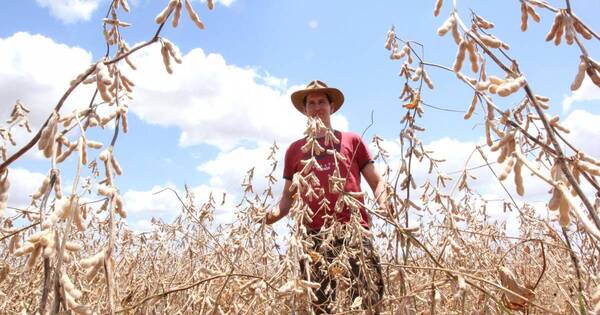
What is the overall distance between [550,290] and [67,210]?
12.4 ft

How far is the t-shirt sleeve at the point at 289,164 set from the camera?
4074mm

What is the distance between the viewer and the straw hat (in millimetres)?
4180

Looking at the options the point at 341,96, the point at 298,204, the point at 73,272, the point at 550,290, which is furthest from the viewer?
the point at 341,96

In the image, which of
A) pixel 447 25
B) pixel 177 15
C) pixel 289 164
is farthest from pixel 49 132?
pixel 289 164

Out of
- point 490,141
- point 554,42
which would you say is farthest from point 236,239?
point 554,42

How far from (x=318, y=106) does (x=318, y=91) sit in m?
0.22

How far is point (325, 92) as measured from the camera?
4344 mm

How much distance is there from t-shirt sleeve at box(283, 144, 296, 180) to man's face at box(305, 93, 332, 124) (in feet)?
1.29

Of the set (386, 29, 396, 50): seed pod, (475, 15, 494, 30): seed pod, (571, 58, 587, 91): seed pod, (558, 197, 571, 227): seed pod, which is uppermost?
(386, 29, 396, 50): seed pod

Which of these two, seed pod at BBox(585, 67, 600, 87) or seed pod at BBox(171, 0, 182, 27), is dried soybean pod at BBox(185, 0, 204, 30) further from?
seed pod at BBox(585, 67, 600, 87)

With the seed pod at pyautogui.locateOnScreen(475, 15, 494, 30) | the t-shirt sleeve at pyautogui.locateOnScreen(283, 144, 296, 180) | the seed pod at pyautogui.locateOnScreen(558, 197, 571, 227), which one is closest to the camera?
the seed pod at pyautogui.locateOnScreen(558, 197, 571, 227)

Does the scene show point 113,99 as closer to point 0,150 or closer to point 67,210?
point 67,210

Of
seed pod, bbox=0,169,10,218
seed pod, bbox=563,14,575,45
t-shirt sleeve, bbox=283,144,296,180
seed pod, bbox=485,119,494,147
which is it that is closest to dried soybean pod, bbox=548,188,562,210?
seed pod, bbox=485,119,494,147

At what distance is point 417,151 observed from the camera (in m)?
1.78
